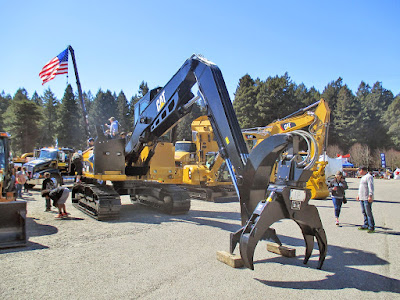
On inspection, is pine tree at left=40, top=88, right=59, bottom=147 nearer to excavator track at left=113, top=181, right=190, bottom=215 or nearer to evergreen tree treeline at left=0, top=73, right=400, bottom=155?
evergreen tree treeline at left=0, top=73, right=400, bottom=155

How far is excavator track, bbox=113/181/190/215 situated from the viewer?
9.98m

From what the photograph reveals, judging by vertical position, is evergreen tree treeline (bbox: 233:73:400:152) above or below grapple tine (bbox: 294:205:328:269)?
above

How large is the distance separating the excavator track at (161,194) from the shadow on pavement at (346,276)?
459 cm

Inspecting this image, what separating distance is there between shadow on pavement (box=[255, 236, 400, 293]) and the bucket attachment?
4657 mm

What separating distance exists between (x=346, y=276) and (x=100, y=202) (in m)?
6.32

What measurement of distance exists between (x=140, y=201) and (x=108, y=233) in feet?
15.5

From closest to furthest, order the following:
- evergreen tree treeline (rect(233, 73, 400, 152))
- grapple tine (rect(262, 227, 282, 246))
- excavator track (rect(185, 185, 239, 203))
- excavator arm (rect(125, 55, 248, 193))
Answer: excavator arm (rect(125, 55, 248, 193)) → grapple tine (rect(262, 227, 282, 246)) → excavator track (rect(185, 185, 239, 203)) → evergreen tree treeline (rect(233, 73, 400, 152))

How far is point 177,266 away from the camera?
5309 millimetres

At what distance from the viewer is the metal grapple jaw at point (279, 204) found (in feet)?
15.1

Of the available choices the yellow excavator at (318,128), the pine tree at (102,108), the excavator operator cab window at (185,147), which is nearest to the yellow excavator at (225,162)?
the excavator operator cab window at (185,147)

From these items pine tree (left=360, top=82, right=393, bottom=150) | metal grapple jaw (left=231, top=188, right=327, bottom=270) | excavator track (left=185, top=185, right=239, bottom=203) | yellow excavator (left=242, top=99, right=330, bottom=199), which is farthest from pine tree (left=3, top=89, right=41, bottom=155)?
pine tree (left=360, top=82, right=393, bottom=150)

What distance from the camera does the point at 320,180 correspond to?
14977mm

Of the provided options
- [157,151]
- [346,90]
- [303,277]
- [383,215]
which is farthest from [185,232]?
[346,90]

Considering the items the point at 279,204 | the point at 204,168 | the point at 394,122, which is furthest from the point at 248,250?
the point at 394,122
